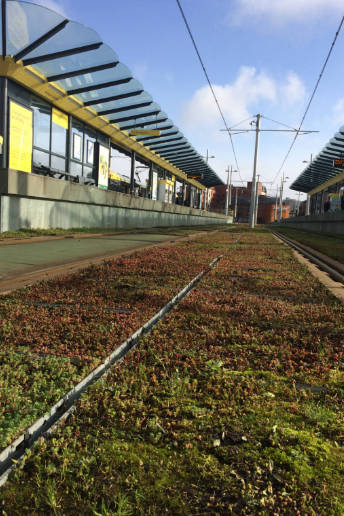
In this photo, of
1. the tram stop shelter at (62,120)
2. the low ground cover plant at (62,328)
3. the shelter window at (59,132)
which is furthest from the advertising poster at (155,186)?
the low ground cover plant at (62,328)

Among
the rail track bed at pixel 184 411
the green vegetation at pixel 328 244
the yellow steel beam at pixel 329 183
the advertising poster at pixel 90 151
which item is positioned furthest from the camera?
the yellow steel beam at pixel 329 183

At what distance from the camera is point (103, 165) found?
24281mm

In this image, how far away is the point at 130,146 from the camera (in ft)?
93.2

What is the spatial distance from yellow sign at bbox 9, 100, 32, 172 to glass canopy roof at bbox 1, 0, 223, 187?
1.76 meters

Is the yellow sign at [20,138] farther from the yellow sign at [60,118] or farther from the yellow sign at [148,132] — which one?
the yellow sign at [148,132]

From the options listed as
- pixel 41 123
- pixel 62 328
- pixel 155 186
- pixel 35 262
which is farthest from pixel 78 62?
pixel 155 186

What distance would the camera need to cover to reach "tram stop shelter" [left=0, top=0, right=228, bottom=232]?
1258 centimetres

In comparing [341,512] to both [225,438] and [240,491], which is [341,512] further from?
[225,438]

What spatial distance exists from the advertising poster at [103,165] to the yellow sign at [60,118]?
13.6 ft

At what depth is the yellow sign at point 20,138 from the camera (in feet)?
48.5

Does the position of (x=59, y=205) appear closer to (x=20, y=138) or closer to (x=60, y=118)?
(x=20, y=138)

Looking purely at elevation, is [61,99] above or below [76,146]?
above

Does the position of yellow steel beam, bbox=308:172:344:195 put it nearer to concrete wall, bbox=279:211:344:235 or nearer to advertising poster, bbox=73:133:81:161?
concrete wall, bbox=279:211:344:235

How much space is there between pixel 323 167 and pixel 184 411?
138ft
